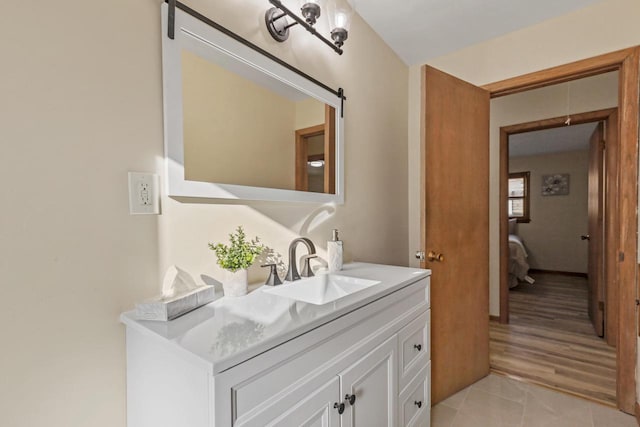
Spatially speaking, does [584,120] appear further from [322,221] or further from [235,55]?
[235,55]

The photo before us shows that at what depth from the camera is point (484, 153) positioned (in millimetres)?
2125

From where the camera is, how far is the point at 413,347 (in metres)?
1.36

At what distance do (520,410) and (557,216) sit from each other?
5177mm

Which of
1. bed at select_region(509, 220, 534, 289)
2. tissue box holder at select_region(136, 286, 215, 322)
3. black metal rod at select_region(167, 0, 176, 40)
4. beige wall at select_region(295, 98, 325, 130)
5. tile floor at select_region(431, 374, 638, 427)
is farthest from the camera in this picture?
bed at select_region(509, 220, 534, 289)

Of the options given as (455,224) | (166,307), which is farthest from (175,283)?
(455,224)

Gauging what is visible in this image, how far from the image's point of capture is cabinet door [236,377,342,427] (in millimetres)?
688

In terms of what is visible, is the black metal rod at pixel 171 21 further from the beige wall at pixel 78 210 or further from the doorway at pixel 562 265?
the doorway at pixel 562 265

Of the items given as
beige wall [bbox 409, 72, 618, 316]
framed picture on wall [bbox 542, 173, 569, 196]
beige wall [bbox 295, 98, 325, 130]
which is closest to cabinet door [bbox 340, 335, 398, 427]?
beige wall [bbox 295, 98, 325, 130]

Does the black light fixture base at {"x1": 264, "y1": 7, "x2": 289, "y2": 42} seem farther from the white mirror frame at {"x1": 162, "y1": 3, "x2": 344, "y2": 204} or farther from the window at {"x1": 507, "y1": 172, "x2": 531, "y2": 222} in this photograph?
the window at {"x1": 507, "y1": 172, "x2": 531, "y2": 222}

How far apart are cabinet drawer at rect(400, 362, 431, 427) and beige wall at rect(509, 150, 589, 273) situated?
18.6ft

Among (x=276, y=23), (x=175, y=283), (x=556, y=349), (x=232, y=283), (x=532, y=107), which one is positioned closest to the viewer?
(x=175, y=283)

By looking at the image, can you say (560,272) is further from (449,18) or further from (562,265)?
(449,18)

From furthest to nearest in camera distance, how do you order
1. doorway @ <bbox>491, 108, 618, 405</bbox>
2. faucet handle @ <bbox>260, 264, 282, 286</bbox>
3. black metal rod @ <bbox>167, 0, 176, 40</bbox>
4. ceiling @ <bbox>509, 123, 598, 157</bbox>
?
ceiling @ <bbox>509, 123, 598, 157</bbox> < doorway @ <bbox>491, 108, 618, 405</bbox> < faucet handle @ <bbox>260, 264, 282, 286</bbox> < black metal rod @ <bbox>167, 0, 176, 40</bbox>

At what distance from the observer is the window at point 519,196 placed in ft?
19.7
